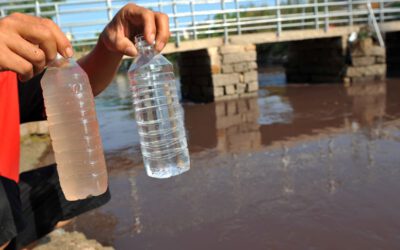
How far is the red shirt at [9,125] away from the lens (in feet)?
7.66

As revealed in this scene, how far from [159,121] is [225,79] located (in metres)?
8.57

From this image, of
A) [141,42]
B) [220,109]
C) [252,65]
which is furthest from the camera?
[252,65]

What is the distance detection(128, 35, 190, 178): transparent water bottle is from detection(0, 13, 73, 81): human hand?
2.24ft

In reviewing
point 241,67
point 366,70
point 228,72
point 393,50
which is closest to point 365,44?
point 366,70

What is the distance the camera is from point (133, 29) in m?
1.91

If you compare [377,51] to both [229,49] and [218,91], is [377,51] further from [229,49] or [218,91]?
[218,91]

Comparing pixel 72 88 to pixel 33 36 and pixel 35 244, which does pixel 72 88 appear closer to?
pixel 33 36

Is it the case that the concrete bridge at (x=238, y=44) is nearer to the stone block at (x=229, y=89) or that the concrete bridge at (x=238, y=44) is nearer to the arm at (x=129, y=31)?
the stone block at (x=229, y=89)

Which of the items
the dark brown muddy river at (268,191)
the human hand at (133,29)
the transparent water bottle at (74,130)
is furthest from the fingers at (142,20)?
the dark brown muddy river at (268,191)

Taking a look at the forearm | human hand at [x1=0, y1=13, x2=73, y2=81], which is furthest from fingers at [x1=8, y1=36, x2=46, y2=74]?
the forearm

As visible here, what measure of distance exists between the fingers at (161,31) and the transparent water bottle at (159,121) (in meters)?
0.22

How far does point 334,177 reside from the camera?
13.6ft

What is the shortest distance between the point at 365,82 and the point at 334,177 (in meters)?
8.74

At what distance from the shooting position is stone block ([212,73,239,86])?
418 inches
